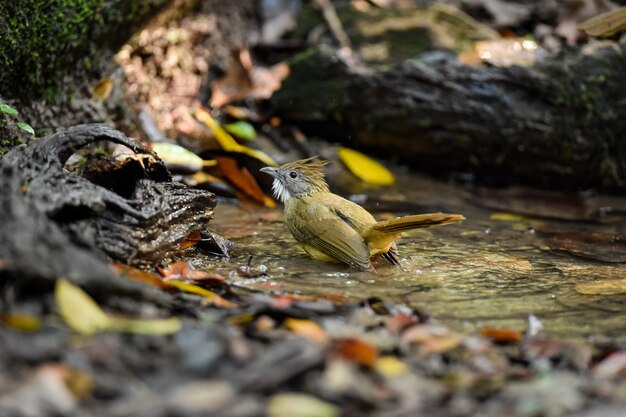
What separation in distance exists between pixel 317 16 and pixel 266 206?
3.60 m

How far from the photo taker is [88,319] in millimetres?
2713

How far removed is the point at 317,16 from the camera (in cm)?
927

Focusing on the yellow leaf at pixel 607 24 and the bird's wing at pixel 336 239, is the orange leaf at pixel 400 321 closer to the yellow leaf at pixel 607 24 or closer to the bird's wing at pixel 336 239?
the bird's wing at pixel 336 239

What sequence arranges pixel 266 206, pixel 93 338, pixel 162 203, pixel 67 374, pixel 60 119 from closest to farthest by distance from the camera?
1. pixel 67 374
2. pixel 93 338
3. pixel 162 203
4. pixel 60 119
5. pixel 266 206

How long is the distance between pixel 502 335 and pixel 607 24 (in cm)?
408

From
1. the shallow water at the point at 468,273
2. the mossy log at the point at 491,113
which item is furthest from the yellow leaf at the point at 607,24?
the shallow water at the point at 468,273

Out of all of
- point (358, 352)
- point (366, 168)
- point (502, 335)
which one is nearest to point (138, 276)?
point (358, 352)

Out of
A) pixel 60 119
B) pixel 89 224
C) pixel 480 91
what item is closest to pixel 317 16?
pixel 480 91

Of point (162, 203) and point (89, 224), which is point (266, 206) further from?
point (89, 224)

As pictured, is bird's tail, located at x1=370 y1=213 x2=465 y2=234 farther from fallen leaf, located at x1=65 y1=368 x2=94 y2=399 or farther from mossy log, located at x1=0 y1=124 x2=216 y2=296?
fallen leaf, located at x1=65 y1=368 x2=94 y2=399

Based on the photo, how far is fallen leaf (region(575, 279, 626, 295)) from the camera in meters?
4.21

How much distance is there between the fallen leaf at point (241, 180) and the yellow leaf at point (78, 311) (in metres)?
3.77

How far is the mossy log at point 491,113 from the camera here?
728 centimetres

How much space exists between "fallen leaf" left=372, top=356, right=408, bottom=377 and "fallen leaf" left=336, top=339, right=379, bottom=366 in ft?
0.08
